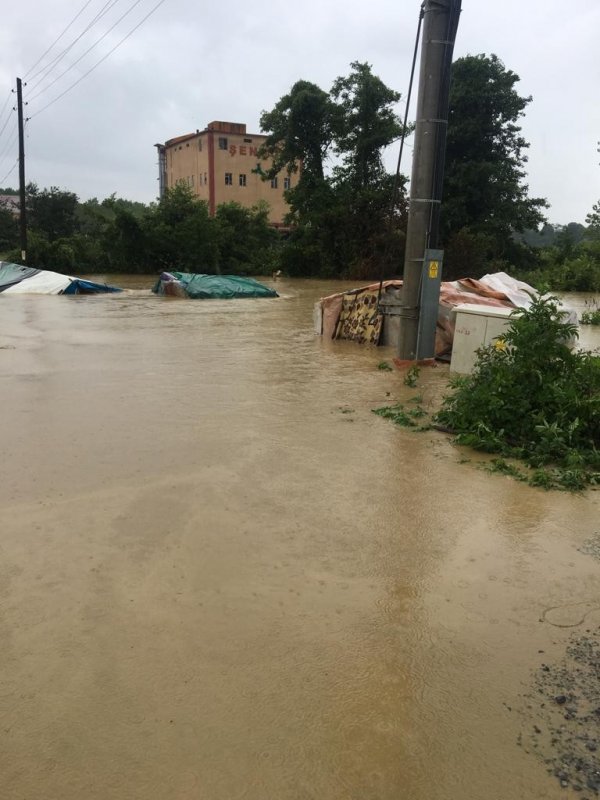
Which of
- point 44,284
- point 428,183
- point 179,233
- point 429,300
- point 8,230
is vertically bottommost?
point 44,284

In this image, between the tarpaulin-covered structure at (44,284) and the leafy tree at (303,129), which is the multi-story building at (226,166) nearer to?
the leafy tree at (303,129)

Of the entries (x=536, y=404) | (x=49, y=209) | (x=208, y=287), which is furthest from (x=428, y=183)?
(x=49, y=209)

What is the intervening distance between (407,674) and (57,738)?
142 cm

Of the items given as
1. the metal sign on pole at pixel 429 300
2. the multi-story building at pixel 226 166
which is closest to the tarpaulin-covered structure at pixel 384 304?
the metal sign on pole at pixel 429 300

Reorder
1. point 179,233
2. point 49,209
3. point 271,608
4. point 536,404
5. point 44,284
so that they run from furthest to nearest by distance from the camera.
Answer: point 49,209, point 179,233, point 44,284, point 536,404, point 271,608

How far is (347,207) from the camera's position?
36531mm

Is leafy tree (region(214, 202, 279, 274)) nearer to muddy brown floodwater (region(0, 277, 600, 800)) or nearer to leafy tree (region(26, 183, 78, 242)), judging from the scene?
leafy tree (region(26, 183, 78, 242))

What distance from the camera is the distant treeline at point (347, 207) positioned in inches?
1388

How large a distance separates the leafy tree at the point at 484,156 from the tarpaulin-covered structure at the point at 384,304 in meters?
23.1

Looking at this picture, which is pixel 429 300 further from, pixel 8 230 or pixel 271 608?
pixel 8 230

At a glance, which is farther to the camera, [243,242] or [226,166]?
[226,166]

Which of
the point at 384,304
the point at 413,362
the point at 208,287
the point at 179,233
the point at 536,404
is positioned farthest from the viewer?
the point at 179,233

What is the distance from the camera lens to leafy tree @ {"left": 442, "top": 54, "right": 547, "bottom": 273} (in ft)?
117

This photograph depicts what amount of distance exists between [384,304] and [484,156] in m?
28.2
